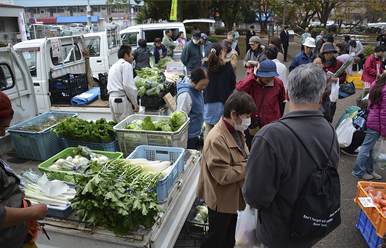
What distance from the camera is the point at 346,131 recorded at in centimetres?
569

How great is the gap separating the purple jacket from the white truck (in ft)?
9.34

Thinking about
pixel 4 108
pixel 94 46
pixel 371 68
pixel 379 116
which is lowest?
pixel 379 116

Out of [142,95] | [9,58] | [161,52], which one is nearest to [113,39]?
[161,52]

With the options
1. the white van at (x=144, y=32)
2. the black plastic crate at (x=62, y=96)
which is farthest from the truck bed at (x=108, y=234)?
the white van at (x=144, y=32)

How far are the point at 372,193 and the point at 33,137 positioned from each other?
15.0 ft

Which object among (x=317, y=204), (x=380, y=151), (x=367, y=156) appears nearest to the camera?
(x=317, y=204)

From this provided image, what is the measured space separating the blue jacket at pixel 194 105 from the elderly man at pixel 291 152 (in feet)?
7.53

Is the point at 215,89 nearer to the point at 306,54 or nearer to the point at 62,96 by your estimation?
the point at 306,54

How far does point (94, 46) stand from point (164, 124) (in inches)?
280

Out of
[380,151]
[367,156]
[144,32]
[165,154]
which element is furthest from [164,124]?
[144,32]

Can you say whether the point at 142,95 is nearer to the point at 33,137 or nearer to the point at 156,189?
the point at 33,137

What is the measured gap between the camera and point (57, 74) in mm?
6219

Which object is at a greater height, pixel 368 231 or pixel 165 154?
pixel 165 154

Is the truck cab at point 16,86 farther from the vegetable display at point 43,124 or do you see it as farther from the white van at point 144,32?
the white van at point 144,32
